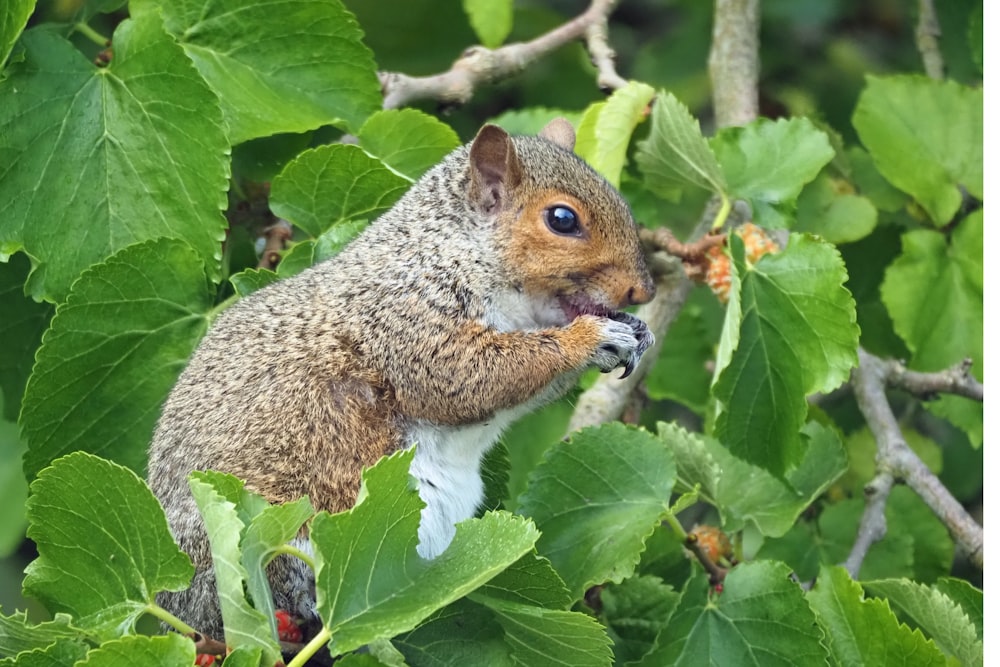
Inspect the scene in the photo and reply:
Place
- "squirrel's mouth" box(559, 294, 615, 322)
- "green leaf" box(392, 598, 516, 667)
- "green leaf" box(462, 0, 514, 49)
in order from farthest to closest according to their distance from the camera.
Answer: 1. "green leaf" box(462, 0, 514, 49)
2. "squirrel's mouth" box(559, 294, 615, 322)
3. "green leaf" box(392, 598, 516, 667)

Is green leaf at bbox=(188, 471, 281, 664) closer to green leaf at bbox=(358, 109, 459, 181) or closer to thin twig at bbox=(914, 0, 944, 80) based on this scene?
green leaf at bbox=(358, 109, 459, 181)

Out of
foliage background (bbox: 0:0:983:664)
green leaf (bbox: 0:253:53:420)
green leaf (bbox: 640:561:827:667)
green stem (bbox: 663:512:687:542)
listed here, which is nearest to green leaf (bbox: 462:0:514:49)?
foliage background (bbox: 0:0:983:664)

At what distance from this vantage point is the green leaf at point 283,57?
7.06ft

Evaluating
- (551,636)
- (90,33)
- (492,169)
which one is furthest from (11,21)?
(551,636)

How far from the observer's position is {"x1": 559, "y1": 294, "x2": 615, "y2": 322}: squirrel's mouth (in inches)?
78.7

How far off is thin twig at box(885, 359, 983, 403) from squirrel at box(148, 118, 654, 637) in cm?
69

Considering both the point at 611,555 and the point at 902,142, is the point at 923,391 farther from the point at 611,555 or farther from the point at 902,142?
the point at 611,555

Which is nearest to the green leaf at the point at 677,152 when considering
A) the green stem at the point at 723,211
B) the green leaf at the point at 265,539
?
the green stem at the point at 723,211

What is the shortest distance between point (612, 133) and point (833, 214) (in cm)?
62

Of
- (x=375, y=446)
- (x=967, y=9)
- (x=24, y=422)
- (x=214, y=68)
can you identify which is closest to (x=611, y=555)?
(x=375, y=446)

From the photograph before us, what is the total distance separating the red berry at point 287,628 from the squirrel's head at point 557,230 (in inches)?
23.2

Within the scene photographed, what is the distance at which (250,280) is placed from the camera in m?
2.01

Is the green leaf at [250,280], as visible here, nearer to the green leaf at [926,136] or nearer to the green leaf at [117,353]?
the green leaf at [117,353]

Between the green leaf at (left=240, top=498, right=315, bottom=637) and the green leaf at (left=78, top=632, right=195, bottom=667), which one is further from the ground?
the green leaf at (left=240, top=498, right=315, bottom=637)
